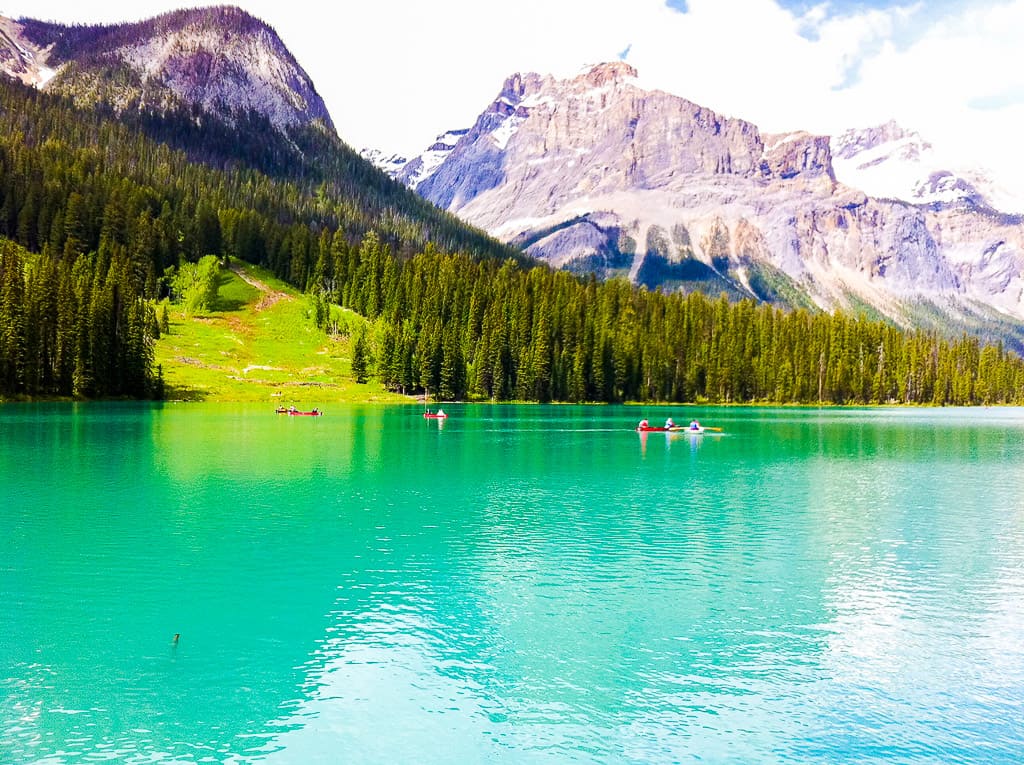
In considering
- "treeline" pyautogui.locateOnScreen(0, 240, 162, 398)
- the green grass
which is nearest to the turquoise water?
"treeline" pyautogui.locateOnScreen(0, 240, 162, 398)

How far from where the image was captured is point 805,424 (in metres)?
134

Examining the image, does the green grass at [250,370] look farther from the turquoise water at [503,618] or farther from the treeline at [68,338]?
the turquoise water at [503,618]

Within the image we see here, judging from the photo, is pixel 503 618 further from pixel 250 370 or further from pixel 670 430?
pixel 250 370

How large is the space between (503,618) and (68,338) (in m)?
138

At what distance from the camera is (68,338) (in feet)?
465

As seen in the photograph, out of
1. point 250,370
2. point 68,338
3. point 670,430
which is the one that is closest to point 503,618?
point 670,430

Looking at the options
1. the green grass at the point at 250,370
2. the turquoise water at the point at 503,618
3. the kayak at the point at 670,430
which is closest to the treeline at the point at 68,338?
the green grass at the point at 250,370

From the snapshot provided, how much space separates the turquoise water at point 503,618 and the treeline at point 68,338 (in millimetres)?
89162

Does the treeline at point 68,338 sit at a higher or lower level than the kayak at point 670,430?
higher

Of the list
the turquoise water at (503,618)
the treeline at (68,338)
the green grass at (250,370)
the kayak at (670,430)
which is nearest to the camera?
the turquoise water at (503,618)

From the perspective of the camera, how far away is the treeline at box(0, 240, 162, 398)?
5330 inches

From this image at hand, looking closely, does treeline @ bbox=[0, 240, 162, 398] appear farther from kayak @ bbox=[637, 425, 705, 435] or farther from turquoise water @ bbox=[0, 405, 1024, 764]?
kayak @ bbox=[637, 425, 705, 435]

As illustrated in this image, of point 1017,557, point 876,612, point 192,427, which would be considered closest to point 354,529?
point 876,612

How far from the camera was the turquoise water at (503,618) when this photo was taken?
19.7 metres
